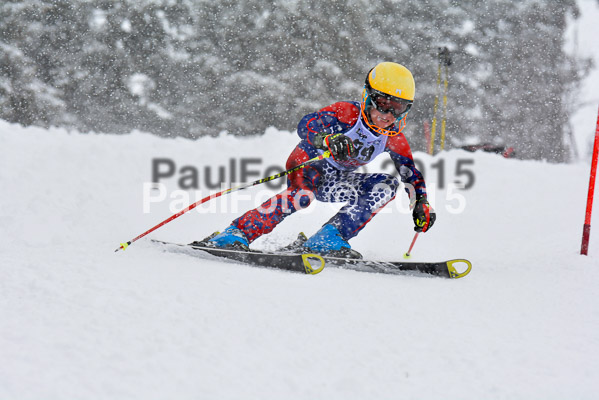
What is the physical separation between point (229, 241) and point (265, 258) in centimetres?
49

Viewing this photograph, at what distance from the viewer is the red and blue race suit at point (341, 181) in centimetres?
408

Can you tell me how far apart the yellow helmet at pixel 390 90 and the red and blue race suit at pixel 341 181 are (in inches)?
9.0

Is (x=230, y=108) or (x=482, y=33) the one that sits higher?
(x=482, y=33)

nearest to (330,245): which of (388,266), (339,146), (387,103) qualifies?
(388,266)

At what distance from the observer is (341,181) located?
4328 mm

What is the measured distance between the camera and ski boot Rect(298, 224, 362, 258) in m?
3.81

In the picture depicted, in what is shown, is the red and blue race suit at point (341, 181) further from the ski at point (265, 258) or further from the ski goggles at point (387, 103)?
the ski at point (265, 258)

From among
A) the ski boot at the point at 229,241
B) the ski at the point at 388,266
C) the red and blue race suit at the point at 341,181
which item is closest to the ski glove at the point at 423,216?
the red and blue race suit at the point at 341,181

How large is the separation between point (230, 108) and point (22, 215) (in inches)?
666

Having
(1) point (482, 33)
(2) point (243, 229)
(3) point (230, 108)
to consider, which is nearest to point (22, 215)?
(2) point (243, 229)

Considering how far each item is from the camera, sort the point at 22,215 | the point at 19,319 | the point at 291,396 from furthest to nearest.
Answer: the point at 22,215
the point at 19,319
the point at 291,396

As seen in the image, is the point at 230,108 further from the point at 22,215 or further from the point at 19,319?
the point at 19,319

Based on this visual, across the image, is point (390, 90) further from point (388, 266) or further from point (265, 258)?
point (265, 258)

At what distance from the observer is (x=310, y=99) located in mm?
20578
